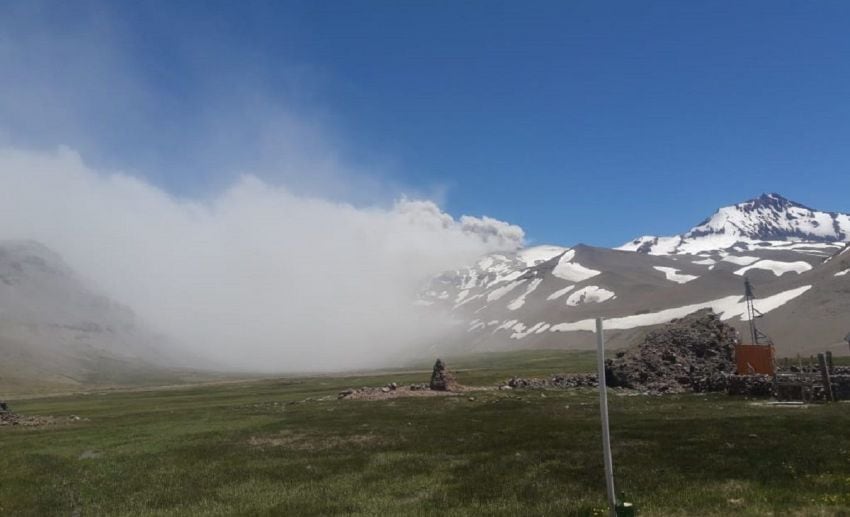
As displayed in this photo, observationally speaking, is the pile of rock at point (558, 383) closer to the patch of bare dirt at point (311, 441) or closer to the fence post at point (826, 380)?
the fence post at point (826, 380)

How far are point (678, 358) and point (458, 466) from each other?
5853 centimetres

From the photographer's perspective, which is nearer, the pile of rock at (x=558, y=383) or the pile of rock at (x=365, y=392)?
the pile of rock at (x=365, y=392)

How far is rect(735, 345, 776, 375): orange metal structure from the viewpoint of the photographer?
2697 inches

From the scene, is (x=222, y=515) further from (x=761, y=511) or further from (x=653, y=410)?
(x=653, y=410)

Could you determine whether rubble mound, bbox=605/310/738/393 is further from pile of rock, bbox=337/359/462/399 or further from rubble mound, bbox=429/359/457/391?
pile of rock, bbox=337/359/462/399

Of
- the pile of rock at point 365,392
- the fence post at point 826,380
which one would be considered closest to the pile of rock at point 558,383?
the pile of rock at point 365,392

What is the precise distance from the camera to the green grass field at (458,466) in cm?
2031

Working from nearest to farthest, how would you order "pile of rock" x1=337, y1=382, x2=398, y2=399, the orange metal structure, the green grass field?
the green grass field
the orange metal structure
"pile of rock" x1=337, y1=382, x2=398, y2=399

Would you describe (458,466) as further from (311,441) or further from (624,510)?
(311,441)

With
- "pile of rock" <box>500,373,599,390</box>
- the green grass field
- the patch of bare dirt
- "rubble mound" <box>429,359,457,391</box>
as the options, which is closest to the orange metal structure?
"pile of rock" <box>500,373,599,390</box>

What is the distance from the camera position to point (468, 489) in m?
22.8

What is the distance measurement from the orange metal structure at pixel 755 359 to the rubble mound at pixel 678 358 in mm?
1779

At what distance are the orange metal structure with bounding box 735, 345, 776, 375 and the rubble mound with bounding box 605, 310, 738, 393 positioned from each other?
1779 mm

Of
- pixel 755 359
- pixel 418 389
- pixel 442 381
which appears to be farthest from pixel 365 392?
pixel 755 359
